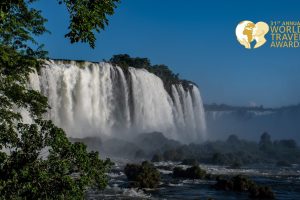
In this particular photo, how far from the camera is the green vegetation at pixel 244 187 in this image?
25.7m

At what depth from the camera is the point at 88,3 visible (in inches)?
382

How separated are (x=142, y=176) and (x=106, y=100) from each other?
30.0 m

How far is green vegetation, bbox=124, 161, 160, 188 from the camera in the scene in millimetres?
27984

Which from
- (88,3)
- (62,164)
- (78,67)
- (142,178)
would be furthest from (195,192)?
(78,67)

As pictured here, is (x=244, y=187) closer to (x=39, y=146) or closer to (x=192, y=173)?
(x=192, y=173)

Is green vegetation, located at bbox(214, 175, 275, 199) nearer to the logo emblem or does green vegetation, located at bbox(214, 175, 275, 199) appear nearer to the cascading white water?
the logo emblem

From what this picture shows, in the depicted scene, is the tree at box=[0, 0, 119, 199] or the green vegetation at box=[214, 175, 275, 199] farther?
the green vegetation at box=[214, 175, 275, 199]

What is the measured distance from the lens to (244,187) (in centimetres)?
2778

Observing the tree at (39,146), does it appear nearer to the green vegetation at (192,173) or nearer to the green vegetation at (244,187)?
the green vegetation at (244,187)

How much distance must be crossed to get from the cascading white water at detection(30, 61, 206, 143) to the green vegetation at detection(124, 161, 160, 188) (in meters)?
16.6

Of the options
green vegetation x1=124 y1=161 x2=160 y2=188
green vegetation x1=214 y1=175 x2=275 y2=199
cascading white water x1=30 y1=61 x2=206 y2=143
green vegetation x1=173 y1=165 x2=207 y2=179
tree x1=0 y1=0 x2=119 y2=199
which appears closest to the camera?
tree x1=0 y1=0 x2=119 y2=199

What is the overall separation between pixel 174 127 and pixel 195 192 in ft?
157

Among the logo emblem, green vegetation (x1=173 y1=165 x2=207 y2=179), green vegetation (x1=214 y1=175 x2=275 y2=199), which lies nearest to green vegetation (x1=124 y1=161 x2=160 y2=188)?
green vegetation (x1=173 y1=165 x2=207 y2=179)

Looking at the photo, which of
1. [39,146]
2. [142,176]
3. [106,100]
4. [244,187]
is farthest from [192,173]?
[106,100]
